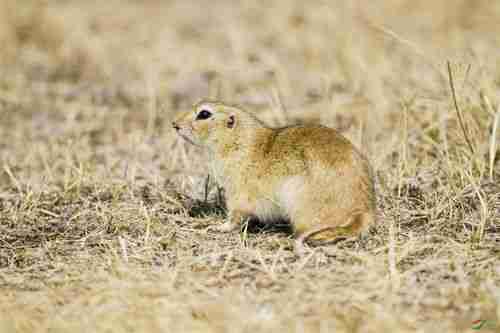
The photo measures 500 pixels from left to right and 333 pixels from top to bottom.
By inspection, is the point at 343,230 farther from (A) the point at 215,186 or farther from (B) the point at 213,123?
(A) the point at 215,186

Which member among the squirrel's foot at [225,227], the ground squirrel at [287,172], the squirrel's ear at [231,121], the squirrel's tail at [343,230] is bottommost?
the squirrel's foot at [225,227]

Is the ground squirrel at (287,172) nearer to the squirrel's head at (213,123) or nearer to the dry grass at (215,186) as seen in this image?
the squirrel's head at (213,123)

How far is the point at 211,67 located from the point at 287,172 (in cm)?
479

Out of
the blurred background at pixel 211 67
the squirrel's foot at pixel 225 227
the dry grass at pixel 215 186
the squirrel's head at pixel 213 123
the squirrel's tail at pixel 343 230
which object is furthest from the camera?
the blurred background at pixel 211 67

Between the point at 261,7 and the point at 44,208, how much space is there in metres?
6.54

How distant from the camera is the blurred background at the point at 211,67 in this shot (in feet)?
20.6

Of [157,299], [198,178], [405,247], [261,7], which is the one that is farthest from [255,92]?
[157,299]

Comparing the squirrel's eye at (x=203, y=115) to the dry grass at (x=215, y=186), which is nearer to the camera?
the dry grass at (x=215, y=186)

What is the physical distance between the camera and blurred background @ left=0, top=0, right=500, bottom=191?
629 centimetres

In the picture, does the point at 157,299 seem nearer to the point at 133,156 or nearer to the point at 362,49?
the point at 133,156

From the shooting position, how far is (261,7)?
35.7 ft

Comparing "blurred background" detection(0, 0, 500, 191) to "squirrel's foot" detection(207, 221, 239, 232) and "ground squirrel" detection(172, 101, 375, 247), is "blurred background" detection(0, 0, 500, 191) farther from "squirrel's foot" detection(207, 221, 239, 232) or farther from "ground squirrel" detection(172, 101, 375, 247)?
"squirrel's foot" detection(207, 221, 239, 232)

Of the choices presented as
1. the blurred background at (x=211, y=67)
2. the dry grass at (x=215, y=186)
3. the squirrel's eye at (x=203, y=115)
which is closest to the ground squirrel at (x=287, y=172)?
the squirrel's eye at (x=203, y=115)

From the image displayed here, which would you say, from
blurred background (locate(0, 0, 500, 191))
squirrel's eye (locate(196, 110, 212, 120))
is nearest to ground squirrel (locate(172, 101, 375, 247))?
squirrel's eye (locate(196, 110, 212, 120))
